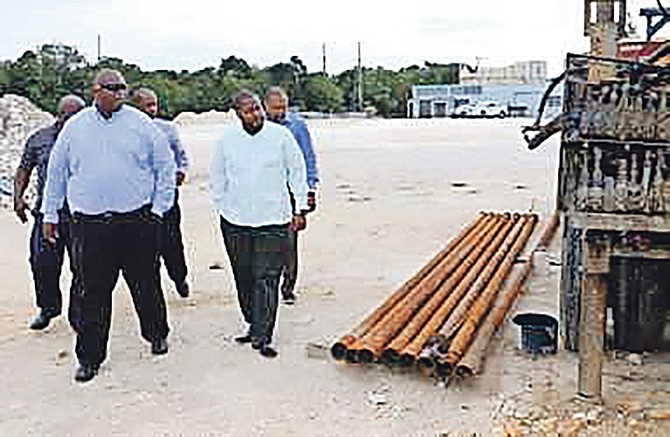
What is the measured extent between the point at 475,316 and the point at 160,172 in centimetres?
220

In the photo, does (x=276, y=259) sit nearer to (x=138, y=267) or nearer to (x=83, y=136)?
(x=138, y=267)

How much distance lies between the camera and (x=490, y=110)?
66.1 metres

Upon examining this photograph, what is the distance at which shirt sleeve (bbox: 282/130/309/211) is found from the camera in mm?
6348

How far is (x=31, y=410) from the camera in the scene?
5.34 m

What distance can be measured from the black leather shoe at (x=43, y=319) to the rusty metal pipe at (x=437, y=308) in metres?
2.58

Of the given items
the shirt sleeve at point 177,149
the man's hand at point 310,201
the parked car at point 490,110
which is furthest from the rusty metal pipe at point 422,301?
the parked car at point 490,110

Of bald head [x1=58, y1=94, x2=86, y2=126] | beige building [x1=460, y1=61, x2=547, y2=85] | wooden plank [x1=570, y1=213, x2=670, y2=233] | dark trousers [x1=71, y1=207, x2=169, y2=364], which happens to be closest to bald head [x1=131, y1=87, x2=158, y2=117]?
bald head [x1=58, y1=94, x2=86, y2=126]

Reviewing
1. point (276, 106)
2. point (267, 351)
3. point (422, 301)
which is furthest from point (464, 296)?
point (276, 106)

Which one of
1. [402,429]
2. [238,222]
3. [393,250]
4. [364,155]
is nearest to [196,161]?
[364,155]

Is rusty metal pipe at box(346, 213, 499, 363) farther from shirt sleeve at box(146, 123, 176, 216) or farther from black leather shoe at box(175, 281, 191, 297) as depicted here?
black leather shoe at box(175, 281, 191, 297)

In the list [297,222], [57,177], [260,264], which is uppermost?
[57,177]

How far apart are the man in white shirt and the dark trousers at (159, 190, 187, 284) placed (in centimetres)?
117

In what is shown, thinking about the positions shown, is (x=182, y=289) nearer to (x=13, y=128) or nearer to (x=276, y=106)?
Answer: (x=276, y=106)

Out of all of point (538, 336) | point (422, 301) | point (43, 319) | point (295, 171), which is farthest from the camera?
point (43, 319)
